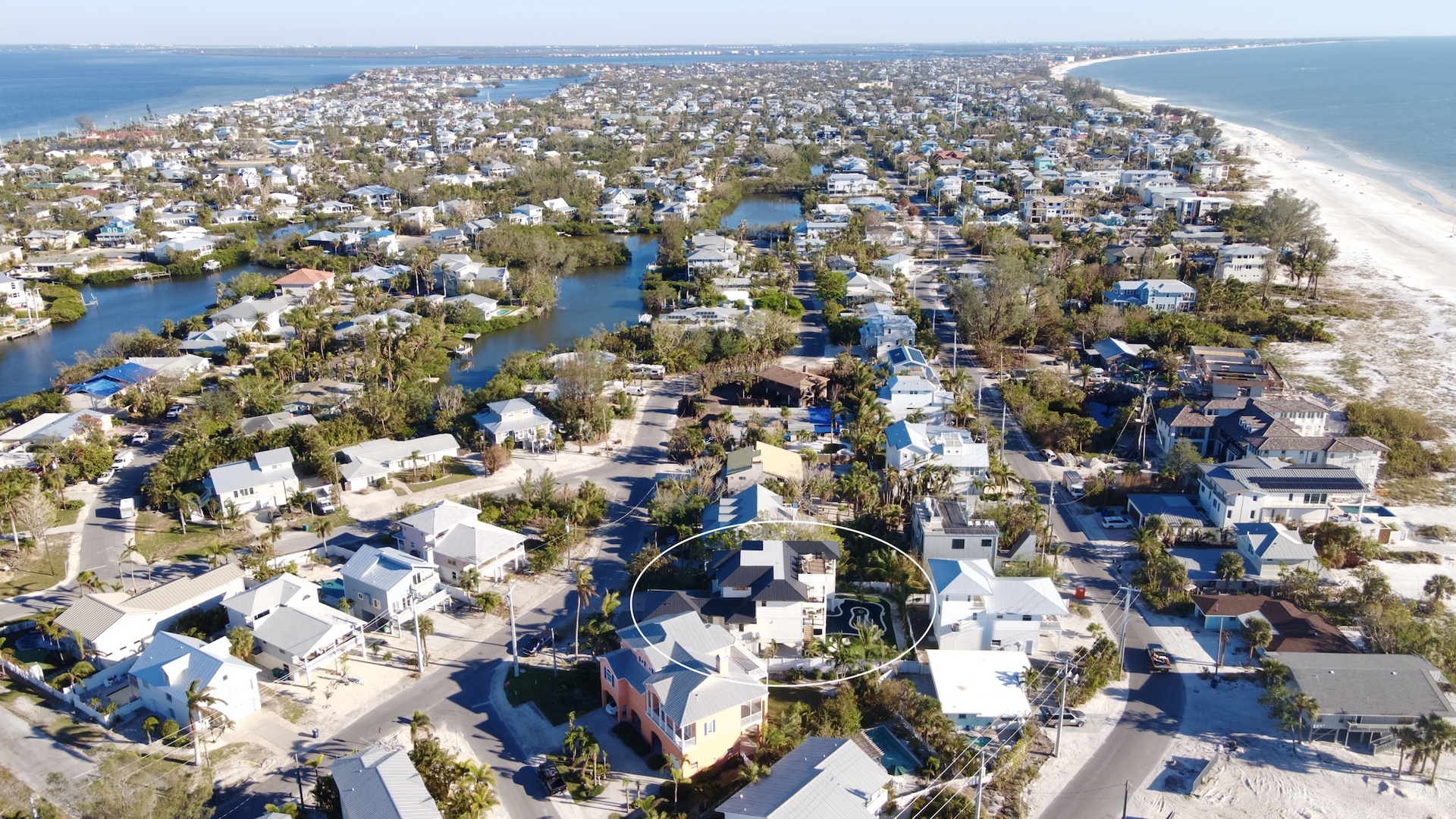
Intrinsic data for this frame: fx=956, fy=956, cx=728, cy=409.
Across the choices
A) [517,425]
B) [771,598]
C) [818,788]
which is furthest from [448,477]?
[818,788]

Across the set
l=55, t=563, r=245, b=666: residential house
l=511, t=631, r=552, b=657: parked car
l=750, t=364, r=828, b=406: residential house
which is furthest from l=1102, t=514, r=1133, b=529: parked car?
l=55, t=563, r=245, b=666: residential house

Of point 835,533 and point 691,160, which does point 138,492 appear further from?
point 691,160

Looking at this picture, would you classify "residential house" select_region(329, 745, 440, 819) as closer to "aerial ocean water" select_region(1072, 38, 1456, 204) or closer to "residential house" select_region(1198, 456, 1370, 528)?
"residential house" select_region(1198, 456, 1370, 528)

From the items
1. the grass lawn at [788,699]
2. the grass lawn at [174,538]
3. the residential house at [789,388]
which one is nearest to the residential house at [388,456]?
the grass lawn at [174,538]

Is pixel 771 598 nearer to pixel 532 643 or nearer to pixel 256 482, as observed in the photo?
pixel 532 643

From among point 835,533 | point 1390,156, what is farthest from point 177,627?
point 1390,156

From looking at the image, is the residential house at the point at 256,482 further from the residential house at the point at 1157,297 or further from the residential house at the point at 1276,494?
the residential house at the point at 1157,297
